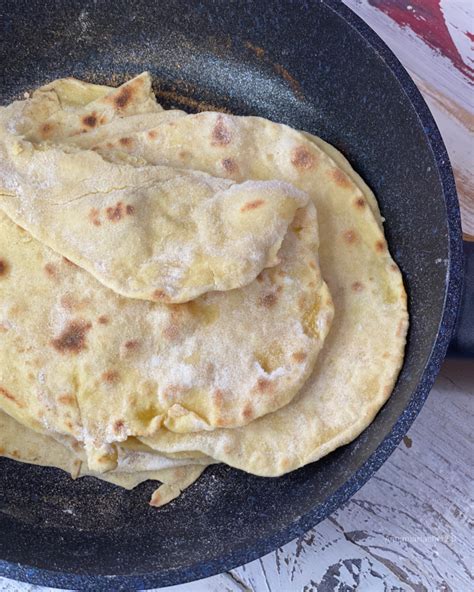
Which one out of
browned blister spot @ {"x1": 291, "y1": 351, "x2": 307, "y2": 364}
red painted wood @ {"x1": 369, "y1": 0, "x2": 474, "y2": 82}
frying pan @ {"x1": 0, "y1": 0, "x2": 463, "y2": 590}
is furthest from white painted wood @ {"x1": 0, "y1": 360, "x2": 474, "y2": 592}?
red painted wood @ {"x1": 369, "y1": 0, "x2": 474, "y2": 82}

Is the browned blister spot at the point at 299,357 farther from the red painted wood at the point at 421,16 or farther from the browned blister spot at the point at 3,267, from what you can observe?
the red painted wood at the point at 421,16

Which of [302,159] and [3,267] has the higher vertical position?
[302,159]

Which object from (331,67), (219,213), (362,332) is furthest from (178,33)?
(362,332)

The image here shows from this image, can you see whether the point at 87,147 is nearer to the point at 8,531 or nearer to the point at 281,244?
the point at 281,244

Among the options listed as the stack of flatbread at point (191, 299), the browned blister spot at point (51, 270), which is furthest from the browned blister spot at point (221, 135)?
the browned blister spot at point (51, 270)

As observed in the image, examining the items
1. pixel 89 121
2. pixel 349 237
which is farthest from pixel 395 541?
pixel 89 121

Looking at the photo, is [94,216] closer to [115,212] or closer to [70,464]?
[115,212]
